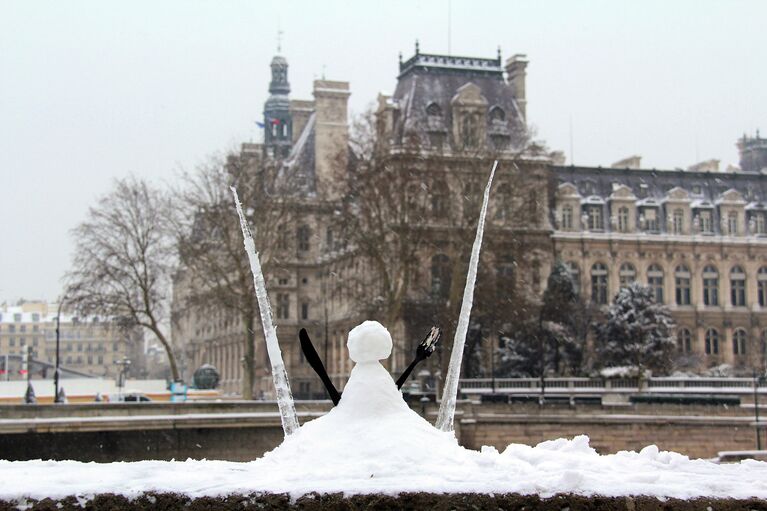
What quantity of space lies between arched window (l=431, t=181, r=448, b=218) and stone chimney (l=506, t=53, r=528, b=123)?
19172 millimetres

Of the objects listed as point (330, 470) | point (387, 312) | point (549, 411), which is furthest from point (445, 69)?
point (330, 470)

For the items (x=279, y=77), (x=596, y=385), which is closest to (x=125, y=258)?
(x=596, y=385)

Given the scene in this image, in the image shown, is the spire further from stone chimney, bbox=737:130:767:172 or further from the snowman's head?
the snowman's head

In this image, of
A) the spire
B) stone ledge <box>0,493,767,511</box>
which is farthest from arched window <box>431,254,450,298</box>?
the spire

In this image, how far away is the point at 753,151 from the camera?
93.6 m

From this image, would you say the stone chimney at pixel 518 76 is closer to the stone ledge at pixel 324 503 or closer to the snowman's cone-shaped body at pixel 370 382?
the snowman's cone-shaped body at pixel 370 382

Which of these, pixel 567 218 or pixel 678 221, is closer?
pixel 567 218

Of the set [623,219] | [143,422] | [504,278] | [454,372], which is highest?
[623,219]

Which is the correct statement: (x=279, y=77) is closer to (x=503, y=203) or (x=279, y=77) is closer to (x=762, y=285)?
(x=762, y=285)

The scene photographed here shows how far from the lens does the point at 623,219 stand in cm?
7281

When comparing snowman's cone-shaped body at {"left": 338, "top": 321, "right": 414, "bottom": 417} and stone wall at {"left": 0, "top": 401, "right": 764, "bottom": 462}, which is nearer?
snowman's cone-shaped body at {"left": 338, "top": 321, "right": 414, "bottom": 417}

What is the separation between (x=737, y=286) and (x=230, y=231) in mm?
33377

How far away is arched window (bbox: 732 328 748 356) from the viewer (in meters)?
73.3

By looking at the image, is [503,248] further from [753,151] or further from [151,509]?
[753,151]
